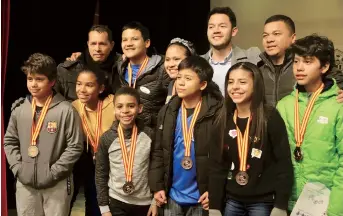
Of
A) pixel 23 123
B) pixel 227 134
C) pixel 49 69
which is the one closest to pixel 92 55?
pixel 49 69

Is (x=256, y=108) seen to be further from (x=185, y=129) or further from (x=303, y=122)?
(x=185, y=129)

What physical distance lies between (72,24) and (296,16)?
6.98ft

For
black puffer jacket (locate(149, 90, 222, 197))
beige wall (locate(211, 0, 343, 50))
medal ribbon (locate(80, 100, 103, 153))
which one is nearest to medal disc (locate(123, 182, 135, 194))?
black puffer jacket (locate(149, 90, 222, 197))

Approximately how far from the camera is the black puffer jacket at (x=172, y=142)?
8.55 ft

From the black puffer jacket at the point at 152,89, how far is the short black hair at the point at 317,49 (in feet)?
2.97

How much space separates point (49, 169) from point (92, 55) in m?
0.94

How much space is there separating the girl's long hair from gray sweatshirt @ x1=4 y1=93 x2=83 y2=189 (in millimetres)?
931

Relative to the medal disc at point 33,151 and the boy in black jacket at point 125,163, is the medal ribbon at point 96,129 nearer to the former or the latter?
the boy in black jacket at point 125,163

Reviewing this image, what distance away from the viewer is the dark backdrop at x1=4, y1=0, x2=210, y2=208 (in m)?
4.48

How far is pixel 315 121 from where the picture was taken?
2428 mm

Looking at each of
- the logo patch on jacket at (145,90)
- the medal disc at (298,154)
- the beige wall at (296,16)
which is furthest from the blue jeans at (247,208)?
the beige wall at (296,16)

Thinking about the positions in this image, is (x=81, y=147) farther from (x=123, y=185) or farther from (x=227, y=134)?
(x=227, y=134)

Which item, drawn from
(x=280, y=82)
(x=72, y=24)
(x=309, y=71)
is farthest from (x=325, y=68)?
(x=72, y=24)

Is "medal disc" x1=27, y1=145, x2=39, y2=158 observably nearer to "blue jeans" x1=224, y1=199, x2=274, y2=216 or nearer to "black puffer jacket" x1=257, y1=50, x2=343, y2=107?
"blue jeans" x1=224, y1=199, x2=274, y2=216
